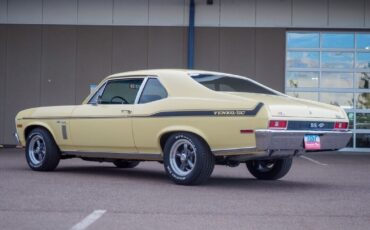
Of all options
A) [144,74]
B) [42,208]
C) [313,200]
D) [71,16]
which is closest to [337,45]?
[71,16]

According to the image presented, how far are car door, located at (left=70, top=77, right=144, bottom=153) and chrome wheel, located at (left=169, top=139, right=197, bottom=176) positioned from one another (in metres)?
0.76

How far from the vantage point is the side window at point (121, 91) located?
9.27 metres

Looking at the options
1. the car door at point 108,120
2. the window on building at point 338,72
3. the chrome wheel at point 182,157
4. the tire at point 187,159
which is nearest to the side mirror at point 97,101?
the car door at point 108,120

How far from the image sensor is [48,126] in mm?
10180

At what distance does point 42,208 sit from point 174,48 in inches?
513

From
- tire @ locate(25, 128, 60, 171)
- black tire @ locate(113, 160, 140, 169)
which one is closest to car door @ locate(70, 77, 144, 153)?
tire @ locate(25, 128, 60, 171)

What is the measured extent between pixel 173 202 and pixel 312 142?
6.71 feet

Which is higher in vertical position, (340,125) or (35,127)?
(340,125)

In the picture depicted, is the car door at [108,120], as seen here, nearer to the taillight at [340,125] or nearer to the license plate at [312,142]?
the license plate at [312,142]

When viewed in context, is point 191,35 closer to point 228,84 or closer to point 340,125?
point 228,84

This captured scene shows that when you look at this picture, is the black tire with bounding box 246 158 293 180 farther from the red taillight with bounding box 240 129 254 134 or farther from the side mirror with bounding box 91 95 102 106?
the side mirror with bounding box 91 95 102 106

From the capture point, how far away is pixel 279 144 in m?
7.78

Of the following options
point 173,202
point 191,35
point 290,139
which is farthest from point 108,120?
point 191,35

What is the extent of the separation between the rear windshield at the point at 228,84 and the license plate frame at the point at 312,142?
4.15 ft
